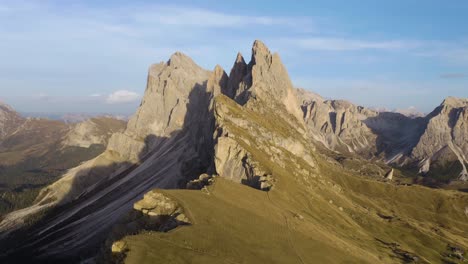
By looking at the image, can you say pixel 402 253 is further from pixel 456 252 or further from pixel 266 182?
pixel 266 182

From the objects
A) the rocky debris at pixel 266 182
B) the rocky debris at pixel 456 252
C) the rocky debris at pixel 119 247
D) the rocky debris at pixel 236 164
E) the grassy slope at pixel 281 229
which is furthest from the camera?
the rocky debris at pixel 456 252

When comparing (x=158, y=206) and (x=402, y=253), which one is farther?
(x=402, y=253)

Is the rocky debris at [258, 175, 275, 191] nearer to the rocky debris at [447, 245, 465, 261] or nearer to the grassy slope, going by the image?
the grassy slope

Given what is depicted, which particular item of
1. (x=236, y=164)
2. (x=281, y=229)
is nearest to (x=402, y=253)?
(x=236, y=164)

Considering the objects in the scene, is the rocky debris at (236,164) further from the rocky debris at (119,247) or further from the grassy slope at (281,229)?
the rocky debris at (119,247)

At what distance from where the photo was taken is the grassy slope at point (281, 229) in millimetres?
68000

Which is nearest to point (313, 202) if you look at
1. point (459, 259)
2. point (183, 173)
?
point (459, 259)

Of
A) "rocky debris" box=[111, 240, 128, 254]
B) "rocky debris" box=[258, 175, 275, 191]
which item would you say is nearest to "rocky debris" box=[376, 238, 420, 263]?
"rocky debris" box=[258, 175, 275, 191]

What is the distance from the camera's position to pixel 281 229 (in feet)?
311

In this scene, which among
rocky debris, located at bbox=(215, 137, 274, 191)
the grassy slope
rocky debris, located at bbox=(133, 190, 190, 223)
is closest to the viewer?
the grassy slope

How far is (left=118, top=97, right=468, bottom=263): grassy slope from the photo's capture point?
68000 mm

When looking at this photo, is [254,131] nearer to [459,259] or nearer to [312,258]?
[459,259]

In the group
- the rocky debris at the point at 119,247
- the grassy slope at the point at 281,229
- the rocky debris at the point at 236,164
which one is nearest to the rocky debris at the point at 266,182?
the rocky debris at the point at 236,164

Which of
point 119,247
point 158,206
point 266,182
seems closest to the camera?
point 119,247
